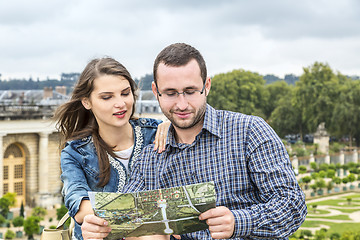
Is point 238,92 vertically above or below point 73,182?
above

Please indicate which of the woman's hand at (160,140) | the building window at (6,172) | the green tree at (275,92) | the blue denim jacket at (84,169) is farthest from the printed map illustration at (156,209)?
the green tree at (275,92)

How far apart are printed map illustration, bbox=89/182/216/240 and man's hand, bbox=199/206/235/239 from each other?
0.10ft

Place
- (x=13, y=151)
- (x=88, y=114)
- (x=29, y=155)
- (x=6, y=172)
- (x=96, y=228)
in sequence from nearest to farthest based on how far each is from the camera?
(x=96, y=228)
(x=88, y=114)
(x=6, y=172)
(x=13, y=151)
(x=29, y=155)

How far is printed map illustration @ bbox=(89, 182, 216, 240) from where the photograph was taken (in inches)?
110

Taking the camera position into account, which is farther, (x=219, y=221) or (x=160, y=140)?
(x=160, y=140)

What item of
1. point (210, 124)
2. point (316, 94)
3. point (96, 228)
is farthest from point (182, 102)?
point (316, 94)

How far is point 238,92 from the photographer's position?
47.6 meters

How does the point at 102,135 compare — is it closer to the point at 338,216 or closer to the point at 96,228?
the point at 96,228

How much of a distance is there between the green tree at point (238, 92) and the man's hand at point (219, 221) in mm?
41577

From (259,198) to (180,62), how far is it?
93 centimetres

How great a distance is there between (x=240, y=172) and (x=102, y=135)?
147cm

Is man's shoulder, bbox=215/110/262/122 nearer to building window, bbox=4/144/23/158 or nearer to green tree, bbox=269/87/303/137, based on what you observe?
building window, bbox=4/144/23/158

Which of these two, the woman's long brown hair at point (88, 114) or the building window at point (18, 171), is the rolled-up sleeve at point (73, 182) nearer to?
the woman's long brown hair at point (88, 114)

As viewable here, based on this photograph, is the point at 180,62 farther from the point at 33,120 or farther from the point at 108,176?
the point at 33,120
